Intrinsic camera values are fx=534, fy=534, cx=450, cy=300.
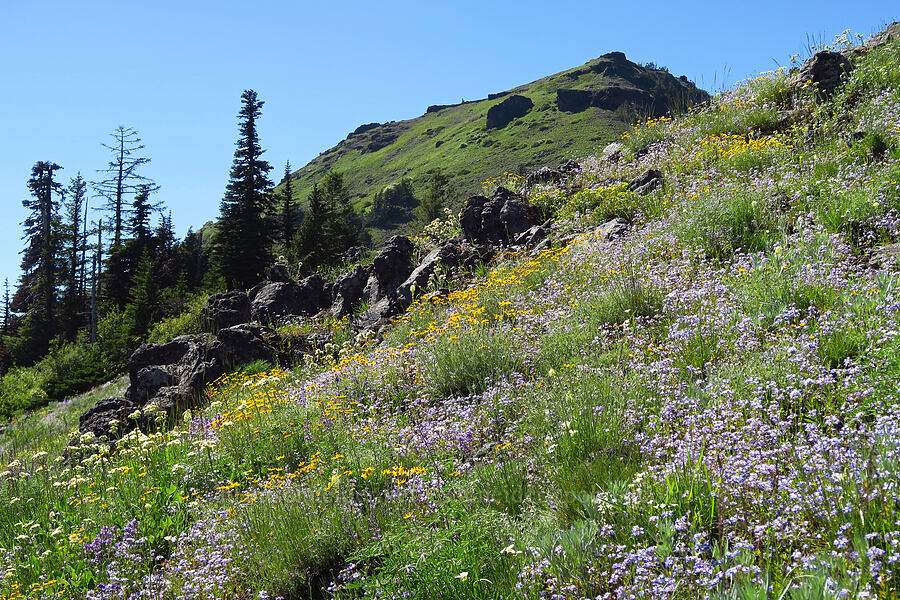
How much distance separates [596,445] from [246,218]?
101 feet

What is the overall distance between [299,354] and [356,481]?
8056mm

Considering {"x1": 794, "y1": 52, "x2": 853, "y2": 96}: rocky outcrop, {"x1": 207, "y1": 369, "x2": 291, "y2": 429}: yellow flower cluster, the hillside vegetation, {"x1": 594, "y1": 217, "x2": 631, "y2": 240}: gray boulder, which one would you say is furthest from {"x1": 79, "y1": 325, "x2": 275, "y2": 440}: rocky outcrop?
{"x1": 794, "y1": 52, "x2": 853, "y2": 96}: rocky outcrop

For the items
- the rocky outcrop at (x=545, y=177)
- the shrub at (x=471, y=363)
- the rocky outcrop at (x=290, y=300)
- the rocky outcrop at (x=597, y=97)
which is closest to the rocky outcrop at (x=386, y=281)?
the rocky outcrop at (x=290, y=300)

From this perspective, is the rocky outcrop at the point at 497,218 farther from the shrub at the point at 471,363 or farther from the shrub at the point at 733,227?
the shrub at the point at 471,363

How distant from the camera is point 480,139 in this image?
123062 millimetres

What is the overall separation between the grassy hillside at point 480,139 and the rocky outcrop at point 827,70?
6047 cm

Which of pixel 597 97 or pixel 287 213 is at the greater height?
pixel 597 97

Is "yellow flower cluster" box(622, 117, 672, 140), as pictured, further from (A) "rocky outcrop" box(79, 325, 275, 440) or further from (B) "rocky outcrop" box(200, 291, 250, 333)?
(B) "rocky outcrop" box(200, 291, 250, 333)

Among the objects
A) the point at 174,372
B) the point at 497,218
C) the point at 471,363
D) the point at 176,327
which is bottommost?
→ the point at 174,372

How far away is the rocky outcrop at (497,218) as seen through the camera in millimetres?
12555

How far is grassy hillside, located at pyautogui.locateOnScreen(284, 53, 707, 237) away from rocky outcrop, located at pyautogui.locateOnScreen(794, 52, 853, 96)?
198ft

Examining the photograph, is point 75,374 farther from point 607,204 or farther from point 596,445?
point 596,445

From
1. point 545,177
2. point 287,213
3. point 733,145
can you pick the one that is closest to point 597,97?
point 287,213

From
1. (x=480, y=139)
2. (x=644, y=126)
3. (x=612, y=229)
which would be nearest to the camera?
(x=612, y=229)
